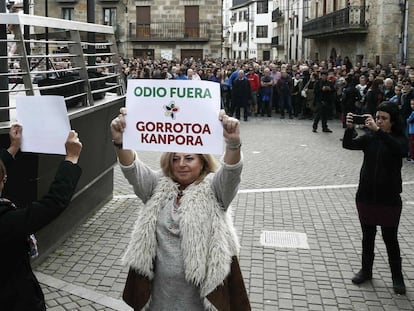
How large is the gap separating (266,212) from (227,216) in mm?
5359

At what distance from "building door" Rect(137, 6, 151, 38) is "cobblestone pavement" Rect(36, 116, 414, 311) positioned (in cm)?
3412

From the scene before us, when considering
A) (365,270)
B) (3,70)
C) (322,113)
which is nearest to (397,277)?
(365,270)

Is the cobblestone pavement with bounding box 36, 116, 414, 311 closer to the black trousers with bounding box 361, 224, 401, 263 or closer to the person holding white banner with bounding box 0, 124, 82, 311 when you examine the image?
the black trousers with bounding box 361, 224, 401, 263

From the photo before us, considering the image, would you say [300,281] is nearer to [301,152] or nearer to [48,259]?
[48,259]

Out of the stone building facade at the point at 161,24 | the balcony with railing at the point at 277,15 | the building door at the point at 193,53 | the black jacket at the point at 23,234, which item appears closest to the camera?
the black jacket at the point at 23,234

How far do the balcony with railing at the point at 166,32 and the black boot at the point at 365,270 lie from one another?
3952 cm

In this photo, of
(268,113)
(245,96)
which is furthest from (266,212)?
(268,113)

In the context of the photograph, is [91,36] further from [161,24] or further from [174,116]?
[161,24]

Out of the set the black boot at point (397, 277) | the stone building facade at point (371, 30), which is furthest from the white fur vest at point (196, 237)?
the stone building facade at point (371, 30)

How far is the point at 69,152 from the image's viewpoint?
3174 millimetres

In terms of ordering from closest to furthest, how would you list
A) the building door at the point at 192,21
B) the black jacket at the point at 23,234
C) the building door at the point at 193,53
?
the black jacket at the point at 23,234, the building door at the point at 192,21, the building door at the point at 193,53

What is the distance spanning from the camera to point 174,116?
3.32 m

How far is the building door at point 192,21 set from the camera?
4416 centimetres

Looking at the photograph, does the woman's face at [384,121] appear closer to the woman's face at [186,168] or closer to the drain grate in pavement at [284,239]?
the drain grate in pavement at [284,239]
